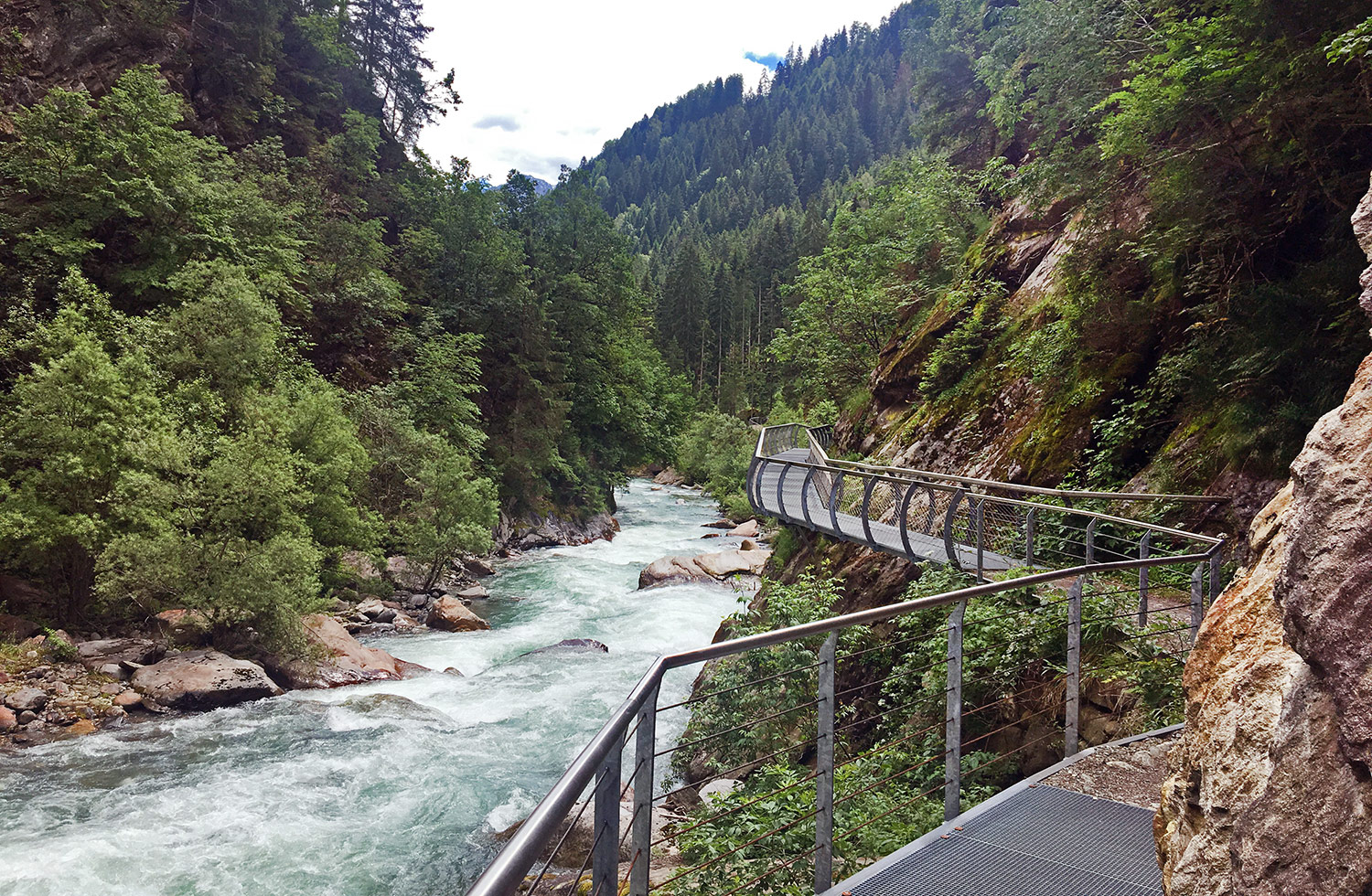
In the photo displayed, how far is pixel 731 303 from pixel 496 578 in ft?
171

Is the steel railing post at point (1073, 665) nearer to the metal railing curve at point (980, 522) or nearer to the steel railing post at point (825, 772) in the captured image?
the steel railing post at point (825, 772)

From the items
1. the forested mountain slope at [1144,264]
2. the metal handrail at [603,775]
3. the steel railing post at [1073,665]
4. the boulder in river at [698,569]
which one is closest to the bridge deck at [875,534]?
the forested mountain slope at [1144,264]

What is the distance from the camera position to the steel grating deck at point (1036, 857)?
2.98 metres

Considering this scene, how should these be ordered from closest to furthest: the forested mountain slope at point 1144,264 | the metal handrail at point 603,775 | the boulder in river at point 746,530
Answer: the metal handrail at point 603,775, the forested mountain slope at point 1144,264, the boulder in river at point 746,530

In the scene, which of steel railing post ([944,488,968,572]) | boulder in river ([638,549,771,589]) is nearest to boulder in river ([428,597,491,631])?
boulder in river ([638,549,771,589])

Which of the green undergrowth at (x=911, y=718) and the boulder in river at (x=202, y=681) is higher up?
the green undergrowth at (x=911, y=718)

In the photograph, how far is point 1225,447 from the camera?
8344mm

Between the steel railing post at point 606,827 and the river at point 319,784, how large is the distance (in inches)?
280

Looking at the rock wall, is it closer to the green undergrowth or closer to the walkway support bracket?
the green undergrowth

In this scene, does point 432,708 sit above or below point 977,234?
below

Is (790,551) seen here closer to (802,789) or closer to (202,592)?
(802,789)

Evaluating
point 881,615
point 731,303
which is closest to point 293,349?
point 881,615

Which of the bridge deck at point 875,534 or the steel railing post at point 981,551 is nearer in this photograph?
the steel railing post at point 981,551

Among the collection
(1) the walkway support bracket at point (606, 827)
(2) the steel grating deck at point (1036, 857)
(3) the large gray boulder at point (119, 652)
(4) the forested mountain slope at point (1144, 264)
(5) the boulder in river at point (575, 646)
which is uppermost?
(4) the forested mountain slope at point (1144, 264)
